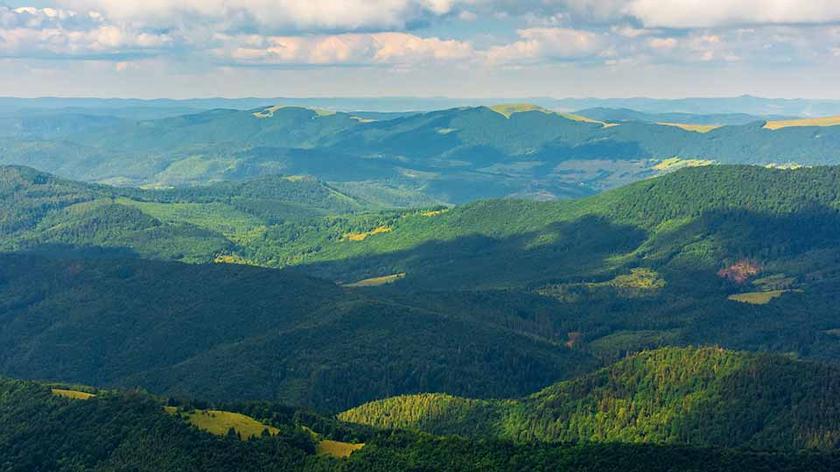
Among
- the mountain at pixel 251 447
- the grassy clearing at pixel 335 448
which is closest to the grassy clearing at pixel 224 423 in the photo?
the mountain at pixel 251 447

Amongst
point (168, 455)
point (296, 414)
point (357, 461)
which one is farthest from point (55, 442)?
point (357, 461)

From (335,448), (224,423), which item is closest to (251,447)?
(224,423)

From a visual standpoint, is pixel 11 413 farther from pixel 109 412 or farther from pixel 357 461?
pixel 357 461

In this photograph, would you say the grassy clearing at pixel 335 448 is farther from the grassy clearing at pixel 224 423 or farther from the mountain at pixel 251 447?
the grassy clearing at pixel 224 423

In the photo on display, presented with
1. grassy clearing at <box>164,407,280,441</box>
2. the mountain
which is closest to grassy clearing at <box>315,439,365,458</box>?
the mountain

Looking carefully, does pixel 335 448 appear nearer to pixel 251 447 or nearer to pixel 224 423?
pixel 251 447

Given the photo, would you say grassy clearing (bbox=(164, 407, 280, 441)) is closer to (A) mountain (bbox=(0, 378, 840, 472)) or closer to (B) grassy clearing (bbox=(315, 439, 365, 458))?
(A) mountain (bbox=(0, 378, 840, 472))

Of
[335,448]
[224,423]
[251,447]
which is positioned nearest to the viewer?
[251,447]
